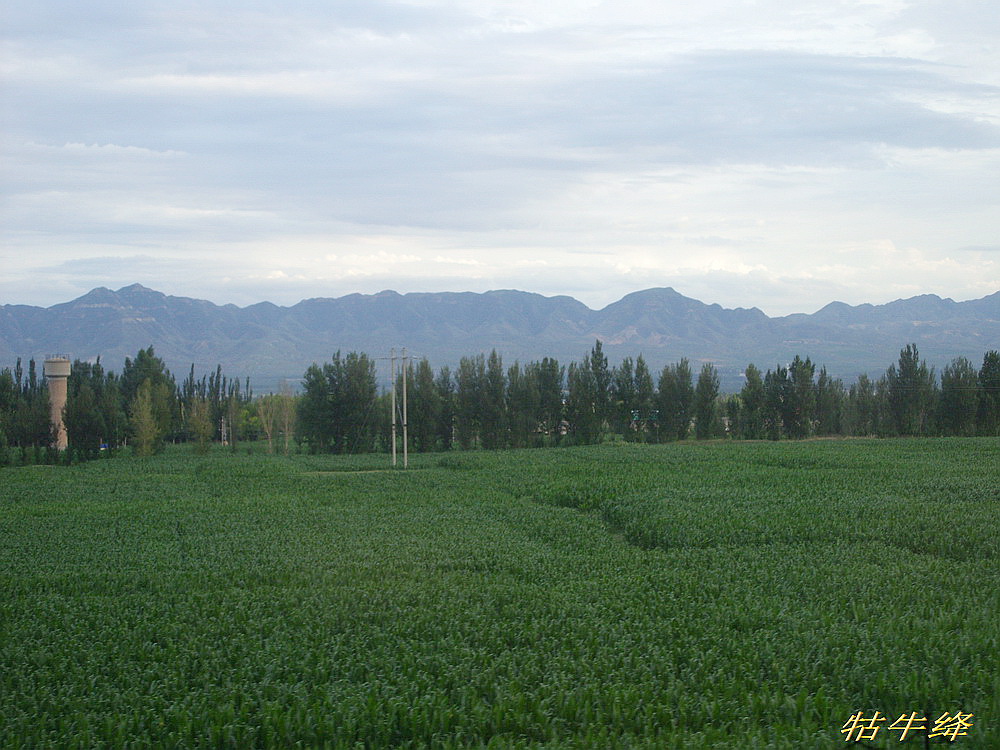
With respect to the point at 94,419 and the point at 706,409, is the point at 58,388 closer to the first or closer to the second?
the point at 94,419

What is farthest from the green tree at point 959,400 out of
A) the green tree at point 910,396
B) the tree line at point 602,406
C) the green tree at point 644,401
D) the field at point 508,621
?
the field at point 508,621

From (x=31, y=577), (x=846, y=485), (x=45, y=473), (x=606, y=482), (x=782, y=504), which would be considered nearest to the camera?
(x=31, y=577)

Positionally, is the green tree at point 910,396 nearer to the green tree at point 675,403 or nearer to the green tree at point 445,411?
the green tree at point 675,403

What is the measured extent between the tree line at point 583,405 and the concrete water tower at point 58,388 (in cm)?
114

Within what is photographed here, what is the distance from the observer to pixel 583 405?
221 feet

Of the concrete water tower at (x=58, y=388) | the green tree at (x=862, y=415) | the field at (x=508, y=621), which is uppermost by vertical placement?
the concrete water tower at (x=58, y=388)

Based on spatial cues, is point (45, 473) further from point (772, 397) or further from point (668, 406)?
point (772, 397)

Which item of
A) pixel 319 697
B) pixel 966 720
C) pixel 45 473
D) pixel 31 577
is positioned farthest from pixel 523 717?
pixel 45 473

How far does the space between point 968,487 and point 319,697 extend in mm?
25286

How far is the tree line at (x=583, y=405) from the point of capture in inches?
2483

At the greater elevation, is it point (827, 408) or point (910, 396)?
point (910, 396)

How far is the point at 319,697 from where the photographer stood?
11164 mm

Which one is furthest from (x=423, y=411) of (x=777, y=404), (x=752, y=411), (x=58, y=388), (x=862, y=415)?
(x=862, y=415)

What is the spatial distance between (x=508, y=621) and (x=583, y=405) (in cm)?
5346
